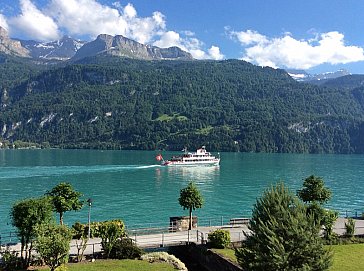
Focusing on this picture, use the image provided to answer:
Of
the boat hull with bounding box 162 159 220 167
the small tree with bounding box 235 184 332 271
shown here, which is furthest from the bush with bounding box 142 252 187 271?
the boat hull with bounding box 162 159 220 167

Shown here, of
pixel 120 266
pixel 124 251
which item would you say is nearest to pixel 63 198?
pixel 124 251

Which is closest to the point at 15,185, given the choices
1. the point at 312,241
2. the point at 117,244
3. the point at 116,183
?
the point at 116,183

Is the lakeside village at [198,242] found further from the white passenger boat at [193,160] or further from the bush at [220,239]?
the white passenger boat at [193,160]

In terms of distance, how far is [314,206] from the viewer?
110 ft

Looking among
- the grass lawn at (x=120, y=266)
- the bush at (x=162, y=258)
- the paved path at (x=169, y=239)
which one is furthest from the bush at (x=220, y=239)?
the grass lawn at (x=120, y=266)

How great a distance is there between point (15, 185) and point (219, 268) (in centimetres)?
8046

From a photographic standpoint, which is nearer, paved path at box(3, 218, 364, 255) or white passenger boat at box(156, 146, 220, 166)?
paved path at box(3, 218, 364, 255)

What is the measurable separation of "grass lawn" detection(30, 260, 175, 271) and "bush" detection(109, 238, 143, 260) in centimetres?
103

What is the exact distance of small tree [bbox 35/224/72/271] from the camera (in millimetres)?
22875

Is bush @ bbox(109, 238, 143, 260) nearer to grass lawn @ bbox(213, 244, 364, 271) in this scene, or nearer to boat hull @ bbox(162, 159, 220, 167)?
grass lawn @ bbox(213, 244, 364, 271)

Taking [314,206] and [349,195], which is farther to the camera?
[349,195]

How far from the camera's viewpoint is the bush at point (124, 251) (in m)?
28.5

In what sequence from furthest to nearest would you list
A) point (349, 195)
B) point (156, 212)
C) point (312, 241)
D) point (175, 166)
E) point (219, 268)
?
point (175, 166) → point (349, 195) → point (156, 212) → point (219, 268) → point (312, 241)

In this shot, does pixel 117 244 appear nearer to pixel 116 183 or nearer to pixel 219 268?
pixel 219 268
